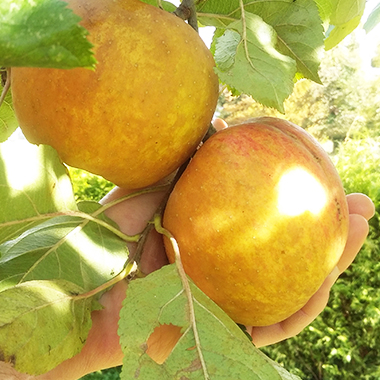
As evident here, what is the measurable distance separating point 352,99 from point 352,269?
9.28 meters

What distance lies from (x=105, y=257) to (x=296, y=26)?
430 millimetres

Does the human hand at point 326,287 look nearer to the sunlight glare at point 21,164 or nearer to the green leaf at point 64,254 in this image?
the green leaf at point 64,254

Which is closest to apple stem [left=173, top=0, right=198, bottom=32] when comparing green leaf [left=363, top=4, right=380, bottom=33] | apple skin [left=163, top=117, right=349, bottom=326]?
apple skin [left=163, top=117, right=349, bottom=326]

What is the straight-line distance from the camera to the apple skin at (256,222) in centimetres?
58

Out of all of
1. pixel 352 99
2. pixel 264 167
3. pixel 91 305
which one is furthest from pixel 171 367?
pixel 352 99

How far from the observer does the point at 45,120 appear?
54 cm

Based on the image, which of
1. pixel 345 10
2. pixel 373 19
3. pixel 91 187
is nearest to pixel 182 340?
pixel 345 10

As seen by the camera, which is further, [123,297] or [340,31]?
[340,31]

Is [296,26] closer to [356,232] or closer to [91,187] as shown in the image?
[356,232]

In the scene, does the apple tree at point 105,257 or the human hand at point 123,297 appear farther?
the human hand at point 123,297

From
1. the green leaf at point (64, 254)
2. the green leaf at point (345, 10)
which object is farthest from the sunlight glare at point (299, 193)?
the green leaf at point (345, 10)

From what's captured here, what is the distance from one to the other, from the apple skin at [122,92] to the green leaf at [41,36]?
0.26 metres

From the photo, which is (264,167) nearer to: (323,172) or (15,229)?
(323,172)

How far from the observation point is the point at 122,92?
0.51m
